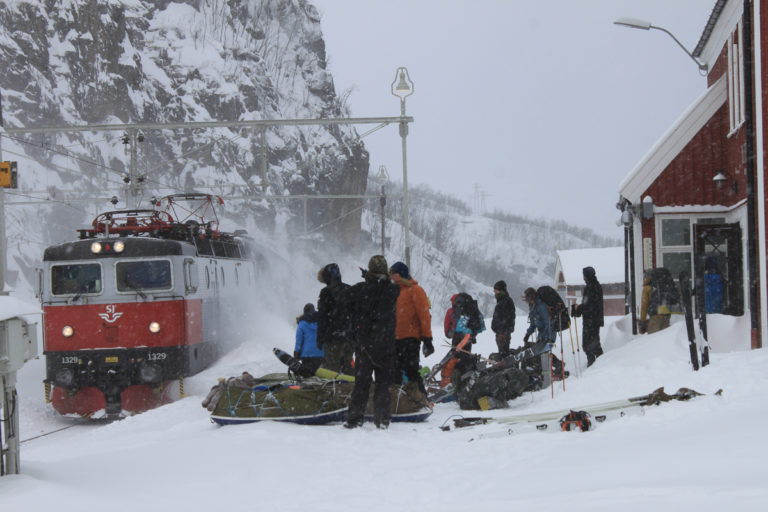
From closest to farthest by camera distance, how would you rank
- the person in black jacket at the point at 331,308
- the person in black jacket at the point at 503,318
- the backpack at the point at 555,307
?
the person in black jacket at the point at 331,308, the backpack at the point at 555,307, the person in black jacket at the point at 503,318

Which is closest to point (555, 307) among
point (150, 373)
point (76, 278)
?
point (150, 373)

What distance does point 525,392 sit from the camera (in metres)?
11.0

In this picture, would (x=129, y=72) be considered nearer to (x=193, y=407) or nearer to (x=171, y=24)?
(x=171, y=24)

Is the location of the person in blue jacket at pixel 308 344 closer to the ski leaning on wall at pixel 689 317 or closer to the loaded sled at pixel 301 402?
the loaded sled at pixel 301 402

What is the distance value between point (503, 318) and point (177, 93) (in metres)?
39.6

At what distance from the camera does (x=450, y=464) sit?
19.5ft

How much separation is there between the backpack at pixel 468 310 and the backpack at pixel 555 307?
1064 millimetres

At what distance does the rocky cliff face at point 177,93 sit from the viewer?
40844 mm

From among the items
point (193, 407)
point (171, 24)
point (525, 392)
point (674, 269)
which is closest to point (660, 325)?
point (674, 269)

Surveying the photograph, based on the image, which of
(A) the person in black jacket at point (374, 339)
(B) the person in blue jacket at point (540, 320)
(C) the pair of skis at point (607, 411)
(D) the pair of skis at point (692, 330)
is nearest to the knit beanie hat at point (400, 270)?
(A) the person in black jacket at point (374, 339)

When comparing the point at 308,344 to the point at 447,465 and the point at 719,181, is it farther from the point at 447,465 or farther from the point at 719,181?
the point at 719,181

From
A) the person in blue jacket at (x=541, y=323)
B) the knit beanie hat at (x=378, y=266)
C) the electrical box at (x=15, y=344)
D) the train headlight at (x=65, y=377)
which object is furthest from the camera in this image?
the train headlight at (x=65, y=377)

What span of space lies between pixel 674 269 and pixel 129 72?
38426 millimetres

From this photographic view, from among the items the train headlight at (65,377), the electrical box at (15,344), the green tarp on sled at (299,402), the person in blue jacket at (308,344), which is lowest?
the train headlight at (65,377)
